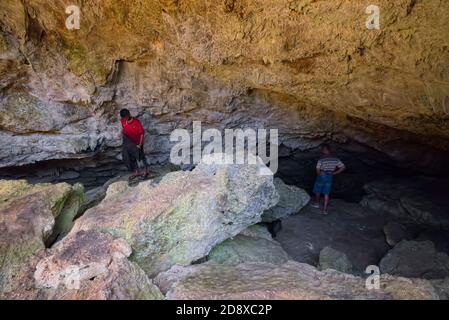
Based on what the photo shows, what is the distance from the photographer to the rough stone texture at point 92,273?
2.99 m

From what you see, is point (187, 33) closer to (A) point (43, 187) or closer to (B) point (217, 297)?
(A) point (43, 187)

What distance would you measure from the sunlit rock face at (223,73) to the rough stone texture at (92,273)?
11.4ft

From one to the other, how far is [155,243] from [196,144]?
4.18 m

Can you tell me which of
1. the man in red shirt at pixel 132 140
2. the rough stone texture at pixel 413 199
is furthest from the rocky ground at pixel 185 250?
the man in red shirt at pixel 132 140

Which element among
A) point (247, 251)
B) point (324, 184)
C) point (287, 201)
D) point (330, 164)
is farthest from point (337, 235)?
point (247, 251)

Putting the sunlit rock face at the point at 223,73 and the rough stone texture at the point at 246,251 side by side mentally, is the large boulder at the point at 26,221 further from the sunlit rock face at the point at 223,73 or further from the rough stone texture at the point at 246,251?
the sunlit rock face at the point at 223,73

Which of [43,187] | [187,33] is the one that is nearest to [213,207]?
[43,187]

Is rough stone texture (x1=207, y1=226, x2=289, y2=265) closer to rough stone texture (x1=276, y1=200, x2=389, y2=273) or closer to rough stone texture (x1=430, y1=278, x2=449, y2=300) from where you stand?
rough stone texture (x1=276, y1=200, x2=389, y2=273)

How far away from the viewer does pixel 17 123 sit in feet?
21.4

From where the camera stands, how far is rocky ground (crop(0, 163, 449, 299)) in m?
3.09

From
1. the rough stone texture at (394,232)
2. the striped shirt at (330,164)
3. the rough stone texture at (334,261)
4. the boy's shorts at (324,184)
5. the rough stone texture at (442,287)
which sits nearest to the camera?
the rough stone texture at (442,287)

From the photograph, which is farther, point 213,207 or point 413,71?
point 413,71
